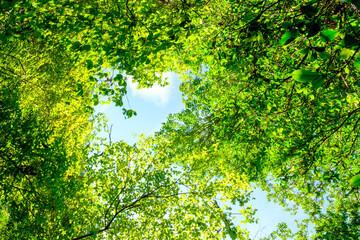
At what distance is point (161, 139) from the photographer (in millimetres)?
10828

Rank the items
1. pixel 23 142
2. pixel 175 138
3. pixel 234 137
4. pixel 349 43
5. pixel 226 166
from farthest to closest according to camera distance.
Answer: pixel 175 138 → pixel 226 166 → pixel 234 137 → pixel 23 142 → pixel 349 43

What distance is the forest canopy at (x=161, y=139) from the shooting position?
5.35 meters

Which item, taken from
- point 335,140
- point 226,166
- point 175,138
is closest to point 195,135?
point 175,138

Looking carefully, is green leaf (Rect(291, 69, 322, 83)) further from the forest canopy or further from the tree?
the forest canopy

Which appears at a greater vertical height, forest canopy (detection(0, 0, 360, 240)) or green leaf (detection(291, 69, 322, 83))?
forest canopy (detection(0, 0, 360, 240))

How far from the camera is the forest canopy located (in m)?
5.35

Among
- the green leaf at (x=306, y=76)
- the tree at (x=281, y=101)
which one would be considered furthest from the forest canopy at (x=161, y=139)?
the green leaf at (x=306, y=76)

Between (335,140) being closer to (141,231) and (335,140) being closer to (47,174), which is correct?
(141,231)

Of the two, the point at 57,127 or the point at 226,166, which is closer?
the point at 57,127

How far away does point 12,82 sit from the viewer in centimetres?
777

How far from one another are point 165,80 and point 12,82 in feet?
20.1

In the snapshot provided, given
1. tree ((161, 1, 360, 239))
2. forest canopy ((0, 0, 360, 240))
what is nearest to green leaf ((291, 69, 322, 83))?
tree ((161, 1, 360, 239))

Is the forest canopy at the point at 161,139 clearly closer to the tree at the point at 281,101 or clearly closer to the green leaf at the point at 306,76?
the tree at the point at 281,101

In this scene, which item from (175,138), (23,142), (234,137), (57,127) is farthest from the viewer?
(175,138)
